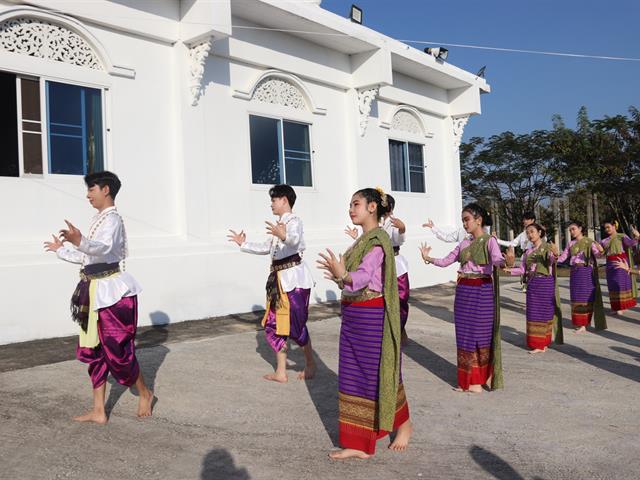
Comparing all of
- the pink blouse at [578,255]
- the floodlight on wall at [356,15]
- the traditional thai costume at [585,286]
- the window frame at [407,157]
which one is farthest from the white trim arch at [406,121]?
the traditional thai costume at [585,286]

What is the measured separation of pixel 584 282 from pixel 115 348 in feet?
21.7

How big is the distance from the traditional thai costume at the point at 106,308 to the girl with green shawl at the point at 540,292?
427cm

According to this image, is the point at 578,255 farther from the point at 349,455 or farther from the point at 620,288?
the point at 349,455

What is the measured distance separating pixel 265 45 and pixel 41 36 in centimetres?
362

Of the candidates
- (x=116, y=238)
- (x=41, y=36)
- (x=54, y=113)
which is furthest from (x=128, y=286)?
(x=41, y=36)

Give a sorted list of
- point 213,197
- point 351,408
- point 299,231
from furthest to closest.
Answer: point 213,197, point 299,231, point 351,408

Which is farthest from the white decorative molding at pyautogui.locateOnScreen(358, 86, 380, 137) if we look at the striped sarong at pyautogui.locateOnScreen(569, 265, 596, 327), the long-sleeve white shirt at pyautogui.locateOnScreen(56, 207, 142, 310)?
the long-sleeve white shirt at pyautogui.locateOnScreen(56, 207, 142, 310)

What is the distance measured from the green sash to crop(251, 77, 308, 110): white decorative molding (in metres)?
6.54

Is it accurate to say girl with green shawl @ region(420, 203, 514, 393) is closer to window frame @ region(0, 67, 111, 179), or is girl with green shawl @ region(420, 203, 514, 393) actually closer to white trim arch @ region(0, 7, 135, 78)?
window frame @ region(0, 67, 111, 179)

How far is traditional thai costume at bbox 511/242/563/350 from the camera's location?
6426 millimetres

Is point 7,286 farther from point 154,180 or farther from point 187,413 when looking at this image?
point 187,413

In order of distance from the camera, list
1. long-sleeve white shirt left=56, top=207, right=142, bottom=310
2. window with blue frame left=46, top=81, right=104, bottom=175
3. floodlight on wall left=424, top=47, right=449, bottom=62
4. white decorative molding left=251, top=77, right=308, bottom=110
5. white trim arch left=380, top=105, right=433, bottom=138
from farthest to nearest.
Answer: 1. floodlight on wall left=424, top=47, right=449, bottom=62
2. white trim arch left=380, top=105, right=433, bottom=138
3. white decorative molding left=251, top=77, right=308, bottom=110
4. window with blue frame left=46, top=81, right=104, bottom=175
5. long-sleeve white shirt left=56, top=207, right=142, bottom=310

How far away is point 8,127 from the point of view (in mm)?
6754

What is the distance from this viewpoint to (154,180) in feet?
26.1
